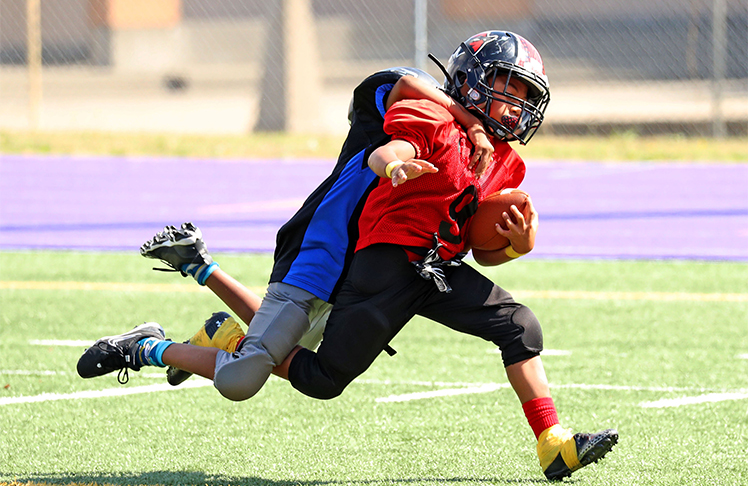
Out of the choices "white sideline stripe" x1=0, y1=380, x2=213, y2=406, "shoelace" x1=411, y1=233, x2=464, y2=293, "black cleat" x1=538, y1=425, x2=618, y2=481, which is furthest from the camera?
"white sideline stripe" x1=0, y1=380, x2=213, y2=406

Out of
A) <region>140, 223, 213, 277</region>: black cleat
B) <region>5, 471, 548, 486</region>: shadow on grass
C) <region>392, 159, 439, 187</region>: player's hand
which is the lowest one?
<region>5, 471, 548, 486</region>: shadow on grass

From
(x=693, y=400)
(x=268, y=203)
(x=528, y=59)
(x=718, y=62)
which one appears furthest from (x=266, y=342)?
(x=718, y=62)

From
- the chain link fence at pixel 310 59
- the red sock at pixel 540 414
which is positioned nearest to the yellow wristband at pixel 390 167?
the red sock at pixel 540 414

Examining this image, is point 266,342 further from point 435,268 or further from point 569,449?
point 569,449

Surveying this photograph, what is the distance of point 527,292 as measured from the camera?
24.2ft

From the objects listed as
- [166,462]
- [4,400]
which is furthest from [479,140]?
[4,400]

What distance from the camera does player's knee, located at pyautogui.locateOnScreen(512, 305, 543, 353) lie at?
369 cm

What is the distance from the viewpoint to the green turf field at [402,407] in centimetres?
384

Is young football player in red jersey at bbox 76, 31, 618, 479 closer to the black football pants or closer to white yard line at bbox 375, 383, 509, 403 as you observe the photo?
the black football pants

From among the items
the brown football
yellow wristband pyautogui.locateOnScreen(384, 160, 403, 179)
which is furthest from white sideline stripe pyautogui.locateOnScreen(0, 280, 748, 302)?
yellow wristband pyautogui.locateOnScreen(384, 160, 403, 179)

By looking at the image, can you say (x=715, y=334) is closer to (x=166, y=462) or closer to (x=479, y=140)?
(x=479, y=140)

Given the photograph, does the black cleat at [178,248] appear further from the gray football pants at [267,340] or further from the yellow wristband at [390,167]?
the yellow wristband at [390,167]

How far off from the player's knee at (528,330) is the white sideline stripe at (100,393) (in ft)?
6.31

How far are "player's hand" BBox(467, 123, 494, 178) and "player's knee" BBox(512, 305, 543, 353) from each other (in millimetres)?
514
